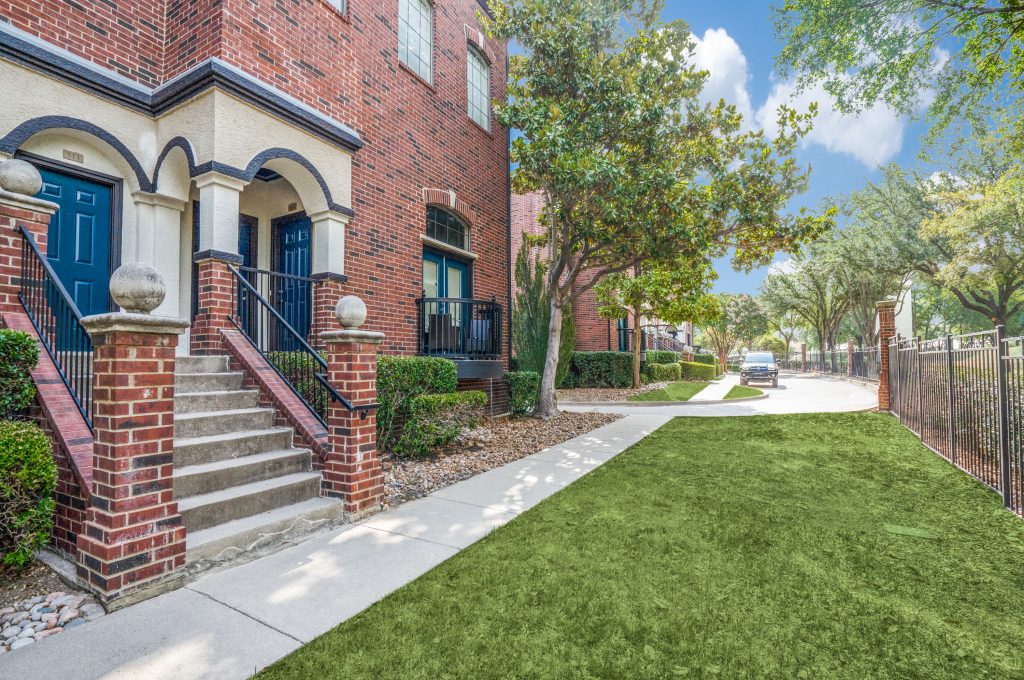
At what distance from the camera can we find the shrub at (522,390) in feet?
32.6

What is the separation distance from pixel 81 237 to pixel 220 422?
328 centimetres

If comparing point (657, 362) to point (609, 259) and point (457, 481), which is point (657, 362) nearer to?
point (609, 259)

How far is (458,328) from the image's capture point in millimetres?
8852

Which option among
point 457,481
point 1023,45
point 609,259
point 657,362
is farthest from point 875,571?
point 657,362

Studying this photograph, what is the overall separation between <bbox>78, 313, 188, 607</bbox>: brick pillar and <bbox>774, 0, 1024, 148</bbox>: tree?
33.4ft

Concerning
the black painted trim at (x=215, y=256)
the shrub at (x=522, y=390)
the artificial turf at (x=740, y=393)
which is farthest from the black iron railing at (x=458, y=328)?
the artificial turf at (x=740, y=393)

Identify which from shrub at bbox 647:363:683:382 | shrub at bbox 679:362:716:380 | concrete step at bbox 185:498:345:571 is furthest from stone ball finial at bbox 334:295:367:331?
shrub at bbox 679:362:716:380

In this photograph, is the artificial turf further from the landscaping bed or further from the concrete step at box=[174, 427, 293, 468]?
the concrete step at box=[174, 427, 293, 468]

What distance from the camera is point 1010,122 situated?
31.8 feet

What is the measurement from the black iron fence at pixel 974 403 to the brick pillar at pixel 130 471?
255 inches

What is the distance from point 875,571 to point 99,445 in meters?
4.79

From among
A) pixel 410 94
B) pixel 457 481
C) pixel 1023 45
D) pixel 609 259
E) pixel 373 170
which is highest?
pixel 1023 45

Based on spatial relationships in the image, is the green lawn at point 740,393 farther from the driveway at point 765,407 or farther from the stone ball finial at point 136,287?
the stone ball finial at point 136,287

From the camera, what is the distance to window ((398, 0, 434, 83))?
8289 millimetres
